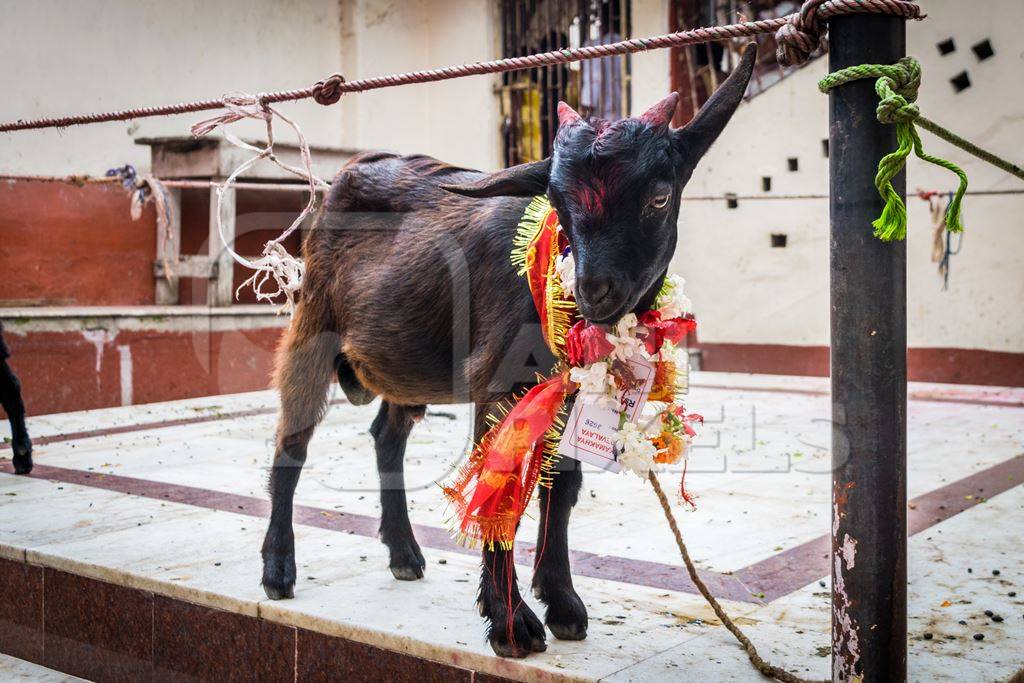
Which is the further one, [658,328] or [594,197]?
[658,328]

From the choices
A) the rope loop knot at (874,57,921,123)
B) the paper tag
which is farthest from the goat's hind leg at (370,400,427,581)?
the rope loop knot at (874,57,921,123)

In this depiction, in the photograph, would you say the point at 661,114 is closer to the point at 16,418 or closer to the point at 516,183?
the point at 516,183

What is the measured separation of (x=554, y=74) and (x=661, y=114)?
33.2 ft

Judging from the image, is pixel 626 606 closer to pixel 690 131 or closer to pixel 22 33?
pixel 690 131

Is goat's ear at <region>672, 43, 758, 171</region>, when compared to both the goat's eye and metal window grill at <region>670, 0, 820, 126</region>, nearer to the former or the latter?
the goat's eye

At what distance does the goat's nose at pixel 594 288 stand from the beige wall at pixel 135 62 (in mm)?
8509

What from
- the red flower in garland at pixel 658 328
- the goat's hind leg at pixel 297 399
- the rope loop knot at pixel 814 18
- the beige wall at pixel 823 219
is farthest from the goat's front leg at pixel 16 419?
the beige wall at pixel 823 219

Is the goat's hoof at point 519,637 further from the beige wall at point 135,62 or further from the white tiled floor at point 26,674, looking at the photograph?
the beige wall at point 135,62

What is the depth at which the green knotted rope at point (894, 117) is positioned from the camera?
1843 millimetres

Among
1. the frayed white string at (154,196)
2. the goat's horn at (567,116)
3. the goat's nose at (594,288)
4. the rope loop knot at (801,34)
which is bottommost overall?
the goat's nose at (594,288)

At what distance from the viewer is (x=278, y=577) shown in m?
3.08

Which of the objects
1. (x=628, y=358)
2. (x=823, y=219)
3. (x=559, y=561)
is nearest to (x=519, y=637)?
(x=559, y=561)

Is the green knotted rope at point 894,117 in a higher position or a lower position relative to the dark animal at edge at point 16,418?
higher

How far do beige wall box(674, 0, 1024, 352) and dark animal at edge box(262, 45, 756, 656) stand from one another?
7314mm
